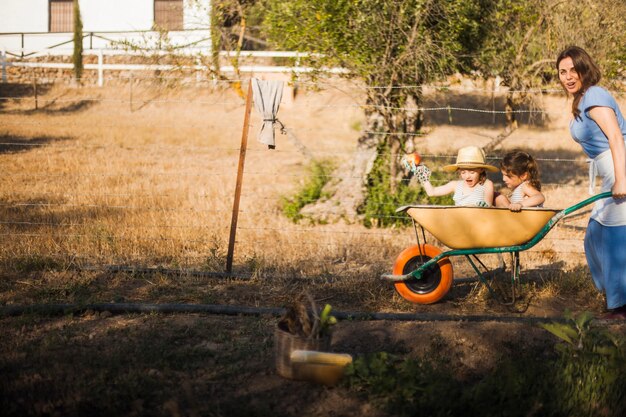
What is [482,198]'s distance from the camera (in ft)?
18.4

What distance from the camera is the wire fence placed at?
6891 millimetres

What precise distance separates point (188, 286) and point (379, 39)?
4076 mm

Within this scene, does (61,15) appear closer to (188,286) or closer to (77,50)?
(77,50)

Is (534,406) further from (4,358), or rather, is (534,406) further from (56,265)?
(56,265)

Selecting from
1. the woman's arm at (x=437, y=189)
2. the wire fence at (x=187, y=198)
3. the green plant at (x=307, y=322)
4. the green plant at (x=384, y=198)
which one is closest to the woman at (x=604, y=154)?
the woman's arm at (x=437, y=189)

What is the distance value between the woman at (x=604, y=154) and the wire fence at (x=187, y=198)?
200 cm

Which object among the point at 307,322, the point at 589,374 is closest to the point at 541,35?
the point at 589,374

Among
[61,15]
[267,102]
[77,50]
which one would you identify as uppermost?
[61,15]

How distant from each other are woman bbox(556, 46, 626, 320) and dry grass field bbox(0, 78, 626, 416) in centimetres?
59

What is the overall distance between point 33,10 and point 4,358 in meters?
27.6

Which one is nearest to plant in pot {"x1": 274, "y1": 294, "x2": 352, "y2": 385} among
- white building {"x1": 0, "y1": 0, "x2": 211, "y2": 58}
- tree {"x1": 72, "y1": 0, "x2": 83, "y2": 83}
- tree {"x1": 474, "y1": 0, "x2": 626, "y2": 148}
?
tree {"x1": 474, "y1": 0, "x2": 626, "y2": 148}

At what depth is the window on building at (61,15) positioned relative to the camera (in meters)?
29.0

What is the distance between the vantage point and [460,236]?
5195mm

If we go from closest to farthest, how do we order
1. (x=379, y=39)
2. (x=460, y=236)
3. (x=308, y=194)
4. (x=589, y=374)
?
(x=589, y=374) → (x=460, y=236) → (x=379, y=39) → (x=308, y=194)
